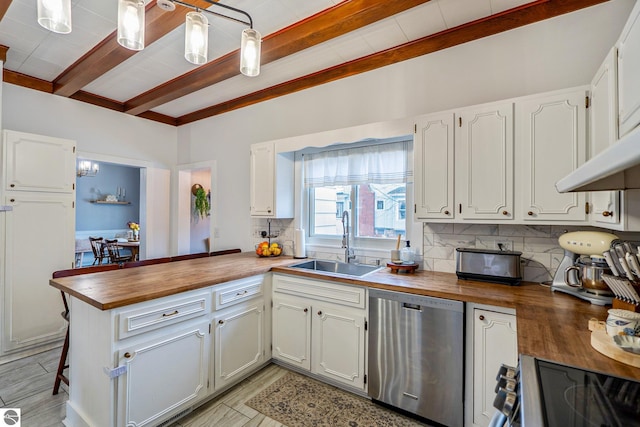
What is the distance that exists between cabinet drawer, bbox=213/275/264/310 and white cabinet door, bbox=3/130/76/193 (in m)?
2.22

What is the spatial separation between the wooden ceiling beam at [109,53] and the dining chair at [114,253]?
309 cm

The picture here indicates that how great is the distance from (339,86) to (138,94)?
2434 mm

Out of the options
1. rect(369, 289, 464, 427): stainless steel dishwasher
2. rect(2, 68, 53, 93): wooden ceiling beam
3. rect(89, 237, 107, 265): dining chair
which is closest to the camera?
rect(369, 289, 464, 427): stainless steel dishwasher

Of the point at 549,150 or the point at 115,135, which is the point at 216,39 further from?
the point at 549,150

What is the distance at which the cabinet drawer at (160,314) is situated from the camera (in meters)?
1.66

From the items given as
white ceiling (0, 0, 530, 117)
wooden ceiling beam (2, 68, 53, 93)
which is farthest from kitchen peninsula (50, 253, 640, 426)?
wooden ceiling beam (2, 68, 53, 93)

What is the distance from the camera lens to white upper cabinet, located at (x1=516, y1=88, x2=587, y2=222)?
5.64ft

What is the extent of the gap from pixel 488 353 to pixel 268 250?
2.14 metres

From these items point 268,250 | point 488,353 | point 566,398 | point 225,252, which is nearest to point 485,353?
point 488,353

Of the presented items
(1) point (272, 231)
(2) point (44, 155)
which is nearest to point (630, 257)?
(1) point (272, 231)

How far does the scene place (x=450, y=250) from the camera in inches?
92.7

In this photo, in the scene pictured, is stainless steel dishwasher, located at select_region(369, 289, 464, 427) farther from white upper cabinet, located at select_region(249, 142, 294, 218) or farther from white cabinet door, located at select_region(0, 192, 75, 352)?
white cabinet door, located at select_region(0, 192, 75, 352)

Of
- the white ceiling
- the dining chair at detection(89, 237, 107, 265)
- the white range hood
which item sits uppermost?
the white ceiling

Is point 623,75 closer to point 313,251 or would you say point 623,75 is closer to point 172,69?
point 313,251
